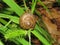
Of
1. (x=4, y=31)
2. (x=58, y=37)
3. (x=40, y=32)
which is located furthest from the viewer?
(x=58, y=37)

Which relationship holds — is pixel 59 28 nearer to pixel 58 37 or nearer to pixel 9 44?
pixel 58 37

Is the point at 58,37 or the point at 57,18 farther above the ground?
the point at 57,18

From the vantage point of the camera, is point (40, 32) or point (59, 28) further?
point (59, 28)

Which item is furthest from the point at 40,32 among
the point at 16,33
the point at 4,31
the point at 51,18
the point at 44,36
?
the point at 51,18

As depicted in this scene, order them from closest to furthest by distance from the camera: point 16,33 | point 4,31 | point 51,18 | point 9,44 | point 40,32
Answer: point 16,33 < point 4,31 < point 40,32 < point 9,44 < point 51,18

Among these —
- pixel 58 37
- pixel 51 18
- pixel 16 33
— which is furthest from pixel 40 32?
pixel 51 18

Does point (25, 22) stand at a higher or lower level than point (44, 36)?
higher

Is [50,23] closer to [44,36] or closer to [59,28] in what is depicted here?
[59,28]

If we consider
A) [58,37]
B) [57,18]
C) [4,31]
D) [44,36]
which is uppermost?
[4,31]

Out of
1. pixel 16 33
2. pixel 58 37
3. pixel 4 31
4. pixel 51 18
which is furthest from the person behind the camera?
pixel 51 18
